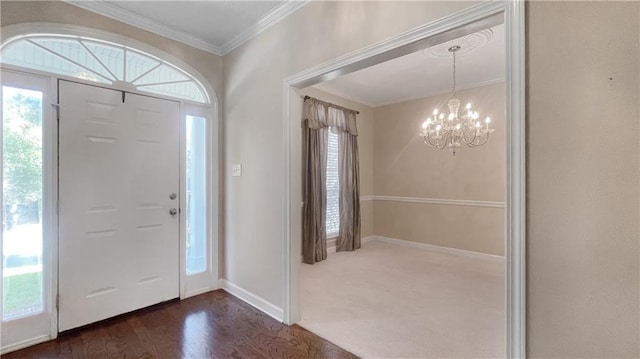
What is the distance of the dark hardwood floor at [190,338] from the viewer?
2041 millimetres

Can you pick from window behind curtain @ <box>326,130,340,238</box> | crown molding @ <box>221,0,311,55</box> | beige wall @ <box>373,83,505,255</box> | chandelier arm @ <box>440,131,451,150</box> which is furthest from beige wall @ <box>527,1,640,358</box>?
window behind curtain @ <box>326,130,340,238</box>

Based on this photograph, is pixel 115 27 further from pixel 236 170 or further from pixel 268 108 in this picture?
pixel 236 170

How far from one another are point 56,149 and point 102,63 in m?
0.86

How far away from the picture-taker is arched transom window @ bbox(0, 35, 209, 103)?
7.13ft

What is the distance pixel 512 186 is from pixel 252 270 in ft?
7.81

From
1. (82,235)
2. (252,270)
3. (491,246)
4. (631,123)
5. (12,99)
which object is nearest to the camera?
(631,123)

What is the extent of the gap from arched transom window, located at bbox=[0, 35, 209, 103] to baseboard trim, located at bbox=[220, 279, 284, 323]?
211 centimetres

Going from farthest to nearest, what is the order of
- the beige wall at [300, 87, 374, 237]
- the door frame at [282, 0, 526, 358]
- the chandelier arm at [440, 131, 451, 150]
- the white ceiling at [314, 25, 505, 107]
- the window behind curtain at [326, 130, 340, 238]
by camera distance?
the beige wall at [300, 87, 374, 237]
the window behind curtain at [326, 130, 340, 238]
the chandelier arm at [440, 131, 451, 150]
the white ceiling at [314, 25, 505, 107]
the door frame at [282, 0, 526, 358]

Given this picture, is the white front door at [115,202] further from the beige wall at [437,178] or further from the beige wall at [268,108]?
the beige wall at [437,178]

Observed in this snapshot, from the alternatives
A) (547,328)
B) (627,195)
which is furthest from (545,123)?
(547,328)

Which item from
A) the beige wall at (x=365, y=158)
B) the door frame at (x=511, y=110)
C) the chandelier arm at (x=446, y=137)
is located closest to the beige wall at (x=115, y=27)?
the door frame at (x=511, y=110)

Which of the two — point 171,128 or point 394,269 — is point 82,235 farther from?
point 394,269

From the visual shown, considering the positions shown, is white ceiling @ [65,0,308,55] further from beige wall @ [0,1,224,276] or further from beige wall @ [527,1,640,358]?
beige wall @ [527,1,640,358]

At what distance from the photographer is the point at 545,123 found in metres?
1.29
